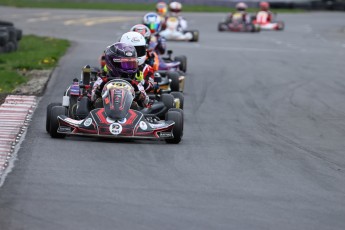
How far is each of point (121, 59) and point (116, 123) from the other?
1.13 m

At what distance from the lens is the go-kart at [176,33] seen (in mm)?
26531

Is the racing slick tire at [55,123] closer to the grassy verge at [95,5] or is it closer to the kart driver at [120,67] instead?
the kart driver at [120,67]

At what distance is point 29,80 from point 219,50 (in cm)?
859

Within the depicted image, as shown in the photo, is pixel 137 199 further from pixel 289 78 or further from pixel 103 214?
pixel 289 78

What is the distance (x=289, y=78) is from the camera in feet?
60.2

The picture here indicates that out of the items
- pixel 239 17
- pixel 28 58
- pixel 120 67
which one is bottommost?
pixel 239 17

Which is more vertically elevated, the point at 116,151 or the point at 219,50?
the point at 116,151

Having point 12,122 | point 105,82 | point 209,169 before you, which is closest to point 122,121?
point 105,82

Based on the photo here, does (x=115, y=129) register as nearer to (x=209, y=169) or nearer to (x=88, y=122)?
(x=88, y=122)

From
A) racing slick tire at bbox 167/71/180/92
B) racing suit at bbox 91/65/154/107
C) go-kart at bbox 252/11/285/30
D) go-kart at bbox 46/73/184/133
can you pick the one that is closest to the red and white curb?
go-kart at bbox 46/73/184/133

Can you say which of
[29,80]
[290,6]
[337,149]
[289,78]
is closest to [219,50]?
[289,78]

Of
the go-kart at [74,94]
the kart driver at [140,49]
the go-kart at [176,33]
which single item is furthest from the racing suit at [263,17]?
the go-kart at [74,94]

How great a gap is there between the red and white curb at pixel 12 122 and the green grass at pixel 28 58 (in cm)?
118

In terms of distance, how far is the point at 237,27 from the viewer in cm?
3159
